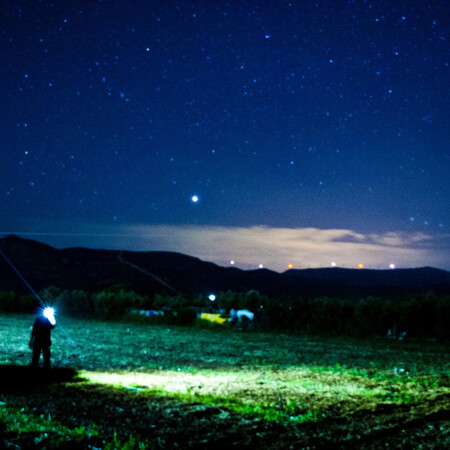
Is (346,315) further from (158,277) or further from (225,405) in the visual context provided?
(158,277)

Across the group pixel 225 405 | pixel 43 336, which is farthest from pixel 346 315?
pixel 225 405

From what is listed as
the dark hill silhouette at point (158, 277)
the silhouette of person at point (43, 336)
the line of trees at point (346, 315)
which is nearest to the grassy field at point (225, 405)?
the silhouette of person at point (43, 336)

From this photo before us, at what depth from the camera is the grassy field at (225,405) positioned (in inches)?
289

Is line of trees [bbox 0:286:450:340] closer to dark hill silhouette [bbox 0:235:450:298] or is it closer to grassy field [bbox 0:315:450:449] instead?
grassy field [bbox 0:315:450:449]

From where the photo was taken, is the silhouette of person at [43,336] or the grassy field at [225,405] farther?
the silhouette of person at [43,336]

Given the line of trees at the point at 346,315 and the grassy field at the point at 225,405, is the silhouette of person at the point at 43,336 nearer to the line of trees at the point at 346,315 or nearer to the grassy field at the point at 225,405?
the grassy field at the point at 225,405

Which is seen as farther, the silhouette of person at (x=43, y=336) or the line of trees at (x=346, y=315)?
the line of trees at (x=346, y=315)

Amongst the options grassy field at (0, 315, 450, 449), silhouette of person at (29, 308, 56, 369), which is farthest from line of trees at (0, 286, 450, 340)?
silhouette of person at (29, 308, 56, 369)

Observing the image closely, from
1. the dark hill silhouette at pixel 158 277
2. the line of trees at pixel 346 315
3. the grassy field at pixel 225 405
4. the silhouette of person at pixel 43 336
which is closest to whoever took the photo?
the grassy field at pixel 225 405

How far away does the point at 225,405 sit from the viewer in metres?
9.63

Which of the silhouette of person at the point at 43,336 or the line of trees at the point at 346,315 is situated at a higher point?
the silhouette of person at the point at 43,336

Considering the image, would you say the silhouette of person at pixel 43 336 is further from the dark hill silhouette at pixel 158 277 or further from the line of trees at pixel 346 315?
the dark hill silhouette at pixel 158 277

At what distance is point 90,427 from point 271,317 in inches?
1406

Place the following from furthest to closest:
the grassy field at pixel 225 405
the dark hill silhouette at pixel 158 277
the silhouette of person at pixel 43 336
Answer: the dark hill silhouette at pixel 158 277 < the silhouette of person at pixel 43 336 < the grassy field at pixel 225 405
